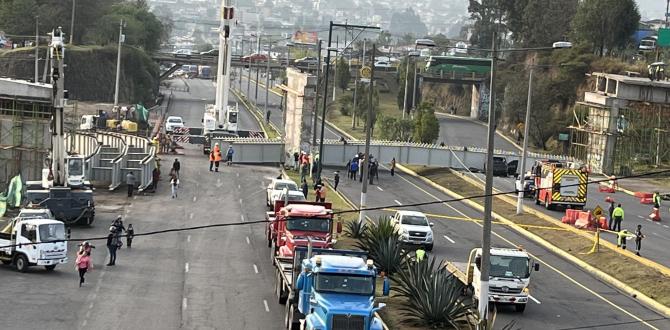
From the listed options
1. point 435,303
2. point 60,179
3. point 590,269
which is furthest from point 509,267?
point 60,179

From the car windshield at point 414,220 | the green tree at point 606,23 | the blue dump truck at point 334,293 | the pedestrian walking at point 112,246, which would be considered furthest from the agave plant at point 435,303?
the green tree at point 606,23

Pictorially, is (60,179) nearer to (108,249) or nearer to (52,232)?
(108,249)

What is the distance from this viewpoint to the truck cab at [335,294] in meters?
27.7

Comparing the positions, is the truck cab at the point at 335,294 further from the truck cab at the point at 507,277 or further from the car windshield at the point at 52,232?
the car windshield at the point at 52,232

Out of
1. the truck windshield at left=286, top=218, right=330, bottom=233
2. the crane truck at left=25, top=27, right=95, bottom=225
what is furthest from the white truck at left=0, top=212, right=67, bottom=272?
the crane truck at left=25, top=27, right=95, bottom=225

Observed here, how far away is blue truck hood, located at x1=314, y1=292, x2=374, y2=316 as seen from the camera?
1092 inches

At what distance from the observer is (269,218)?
46.2 meters

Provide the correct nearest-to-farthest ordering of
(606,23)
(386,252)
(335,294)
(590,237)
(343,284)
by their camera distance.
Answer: (335,294)
(343,284)
(386,252)
(590,237)
(606,23)

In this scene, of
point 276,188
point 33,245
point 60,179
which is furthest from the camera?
point 276,188

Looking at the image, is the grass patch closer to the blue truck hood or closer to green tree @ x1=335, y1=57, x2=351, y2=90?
the blue truck hood

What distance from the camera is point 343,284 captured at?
94.2 feet

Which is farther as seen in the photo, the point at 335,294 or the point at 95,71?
the point at 95,71

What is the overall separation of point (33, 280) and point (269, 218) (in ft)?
35.3

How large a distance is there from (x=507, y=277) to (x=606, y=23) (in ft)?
307
